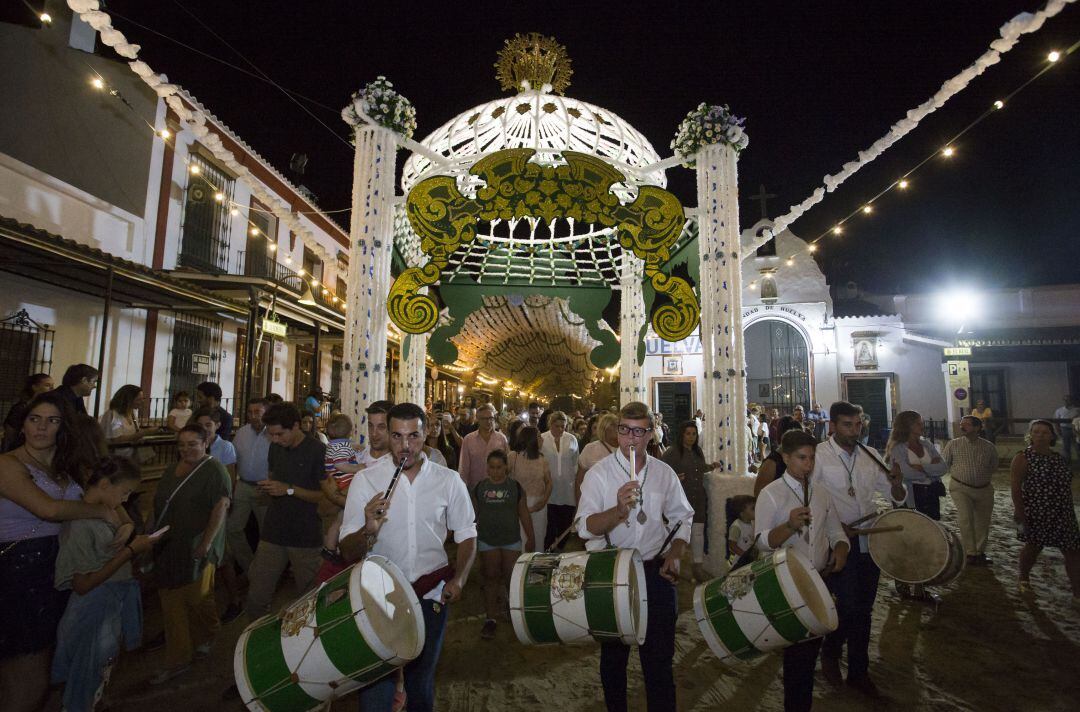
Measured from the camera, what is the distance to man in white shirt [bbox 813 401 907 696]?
10.9 ft

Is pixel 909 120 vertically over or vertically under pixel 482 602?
over

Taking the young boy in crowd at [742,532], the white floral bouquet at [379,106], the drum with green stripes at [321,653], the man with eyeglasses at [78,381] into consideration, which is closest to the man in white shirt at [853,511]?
the young boy in crowd at [742,532]

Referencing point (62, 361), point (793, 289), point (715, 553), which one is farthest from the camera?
point (793, 289)

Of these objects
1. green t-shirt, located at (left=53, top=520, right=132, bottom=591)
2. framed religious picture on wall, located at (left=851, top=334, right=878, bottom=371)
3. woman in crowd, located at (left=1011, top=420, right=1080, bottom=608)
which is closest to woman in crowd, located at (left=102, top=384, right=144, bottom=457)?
green t-shirt, located at (left=53, top=520, right=132, bottom=591)

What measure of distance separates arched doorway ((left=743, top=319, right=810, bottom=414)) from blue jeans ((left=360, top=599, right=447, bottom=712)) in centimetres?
1882

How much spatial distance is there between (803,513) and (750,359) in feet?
63.0

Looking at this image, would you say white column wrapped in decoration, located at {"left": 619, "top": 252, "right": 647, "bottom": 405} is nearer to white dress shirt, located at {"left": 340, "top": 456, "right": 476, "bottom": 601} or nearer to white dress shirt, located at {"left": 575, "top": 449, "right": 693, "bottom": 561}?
white dress shirt, located at {"left": 575, "top": 449, "right": 693, "bottom": 561}

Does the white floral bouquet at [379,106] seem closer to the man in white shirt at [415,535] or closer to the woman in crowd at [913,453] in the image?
the man in white shirt at [415,535]

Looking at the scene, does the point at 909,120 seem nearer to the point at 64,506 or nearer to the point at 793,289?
the point at 64,506

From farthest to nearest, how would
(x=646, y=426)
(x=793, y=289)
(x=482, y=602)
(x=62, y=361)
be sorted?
1. (x=793, y=289)
2. (x=62, y=361)
3. (x=482, y=602)
4. (x=646, y=426)

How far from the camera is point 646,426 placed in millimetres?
2713

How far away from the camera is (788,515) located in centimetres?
306

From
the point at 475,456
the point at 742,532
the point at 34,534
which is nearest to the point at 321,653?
the point at 34,534

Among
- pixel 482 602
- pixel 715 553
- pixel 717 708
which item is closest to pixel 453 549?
pixel 482 602
